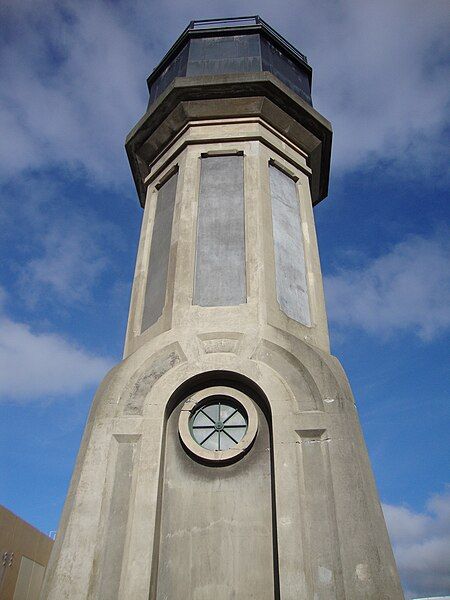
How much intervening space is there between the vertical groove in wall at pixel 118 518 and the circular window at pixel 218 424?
0.88 metres

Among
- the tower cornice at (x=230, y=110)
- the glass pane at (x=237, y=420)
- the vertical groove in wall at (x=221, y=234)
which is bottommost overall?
the glass pane at (x=237, y=420)

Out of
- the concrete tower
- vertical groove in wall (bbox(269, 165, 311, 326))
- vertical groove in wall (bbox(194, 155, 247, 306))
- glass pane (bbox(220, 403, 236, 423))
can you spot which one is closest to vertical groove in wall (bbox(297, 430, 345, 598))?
the concrete tower

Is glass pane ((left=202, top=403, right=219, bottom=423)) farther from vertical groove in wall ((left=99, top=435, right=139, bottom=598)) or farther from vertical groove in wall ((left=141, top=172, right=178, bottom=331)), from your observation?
vertical groove in wall ((left=141, top=172, right=178, bottom=331))

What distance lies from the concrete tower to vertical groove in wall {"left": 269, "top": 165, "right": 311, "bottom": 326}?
39 millimetres

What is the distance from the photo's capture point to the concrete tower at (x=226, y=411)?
7.00 metres

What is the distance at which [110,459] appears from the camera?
7887 millimetres

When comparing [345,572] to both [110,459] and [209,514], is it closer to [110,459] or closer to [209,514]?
[209,514]

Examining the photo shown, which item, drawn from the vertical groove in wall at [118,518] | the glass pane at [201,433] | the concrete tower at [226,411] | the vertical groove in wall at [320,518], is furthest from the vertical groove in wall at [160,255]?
the vertical groove in wall at [320,518]

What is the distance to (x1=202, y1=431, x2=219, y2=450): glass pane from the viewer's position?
27.7 feet

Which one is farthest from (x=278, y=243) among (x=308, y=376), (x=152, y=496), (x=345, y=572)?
(x=345, y=572)

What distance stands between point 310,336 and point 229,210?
324 centimetres

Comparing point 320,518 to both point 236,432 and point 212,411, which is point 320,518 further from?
point 212,411

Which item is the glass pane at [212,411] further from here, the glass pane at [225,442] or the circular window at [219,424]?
the glass pane at [225,442]

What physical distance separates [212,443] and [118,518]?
71.7 inches
